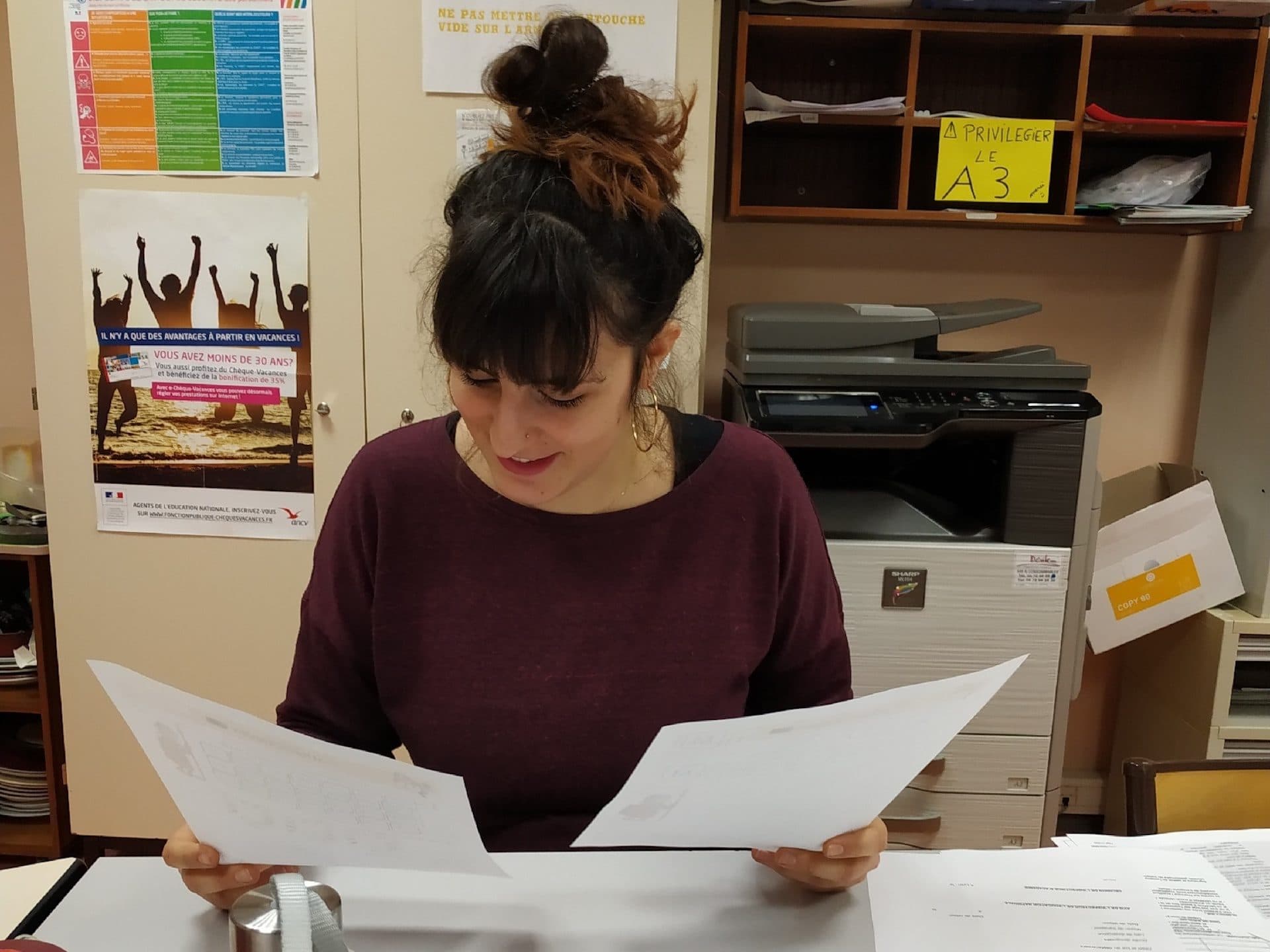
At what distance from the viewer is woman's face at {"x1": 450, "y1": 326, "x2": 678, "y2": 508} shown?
0.79m

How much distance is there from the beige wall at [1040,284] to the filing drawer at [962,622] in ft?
2.33

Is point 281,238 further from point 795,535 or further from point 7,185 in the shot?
point 795,535

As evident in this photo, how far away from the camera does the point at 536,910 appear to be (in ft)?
2.30

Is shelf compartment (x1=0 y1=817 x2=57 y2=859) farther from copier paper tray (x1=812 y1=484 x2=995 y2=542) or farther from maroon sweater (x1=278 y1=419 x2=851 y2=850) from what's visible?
copier paper tray (x1=812 y1=484 x2=995 y2=542)

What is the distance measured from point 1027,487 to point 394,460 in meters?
1.12

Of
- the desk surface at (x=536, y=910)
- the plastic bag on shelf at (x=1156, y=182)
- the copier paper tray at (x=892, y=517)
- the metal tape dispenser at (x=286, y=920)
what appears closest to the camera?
the metal tape dispenser at (x=286, y=920)

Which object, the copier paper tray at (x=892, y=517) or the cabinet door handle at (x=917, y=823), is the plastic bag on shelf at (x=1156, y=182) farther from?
the cabinet door handle at (x=917, y=823)

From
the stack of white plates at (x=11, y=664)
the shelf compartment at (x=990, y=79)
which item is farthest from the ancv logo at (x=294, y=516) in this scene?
the shelf compartment at (x=990, y=79)

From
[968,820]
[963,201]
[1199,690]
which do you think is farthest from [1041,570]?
[963,201]

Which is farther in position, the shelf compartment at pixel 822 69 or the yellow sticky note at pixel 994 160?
the shelf compartment at pixel 822 69

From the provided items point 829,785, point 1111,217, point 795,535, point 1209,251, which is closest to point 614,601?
point 795,535

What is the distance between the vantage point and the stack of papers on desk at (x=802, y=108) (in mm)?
1767

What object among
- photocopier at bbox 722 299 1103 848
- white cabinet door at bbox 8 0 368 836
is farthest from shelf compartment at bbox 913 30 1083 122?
white cabinet door at bbox 8 0 368 836

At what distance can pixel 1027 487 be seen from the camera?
1592mm
